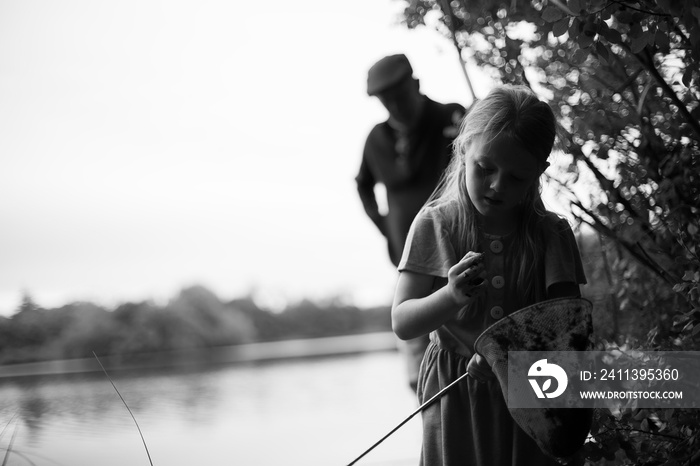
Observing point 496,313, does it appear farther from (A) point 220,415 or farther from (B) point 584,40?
(A) point 220,415

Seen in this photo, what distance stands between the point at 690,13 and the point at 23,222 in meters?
1.97

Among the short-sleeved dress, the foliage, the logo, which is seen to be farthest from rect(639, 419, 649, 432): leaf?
the logo

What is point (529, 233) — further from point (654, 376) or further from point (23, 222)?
point (23, 222)

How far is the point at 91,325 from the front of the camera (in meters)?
1.80

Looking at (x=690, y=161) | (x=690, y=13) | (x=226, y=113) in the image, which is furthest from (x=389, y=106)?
(x=690, y=13)

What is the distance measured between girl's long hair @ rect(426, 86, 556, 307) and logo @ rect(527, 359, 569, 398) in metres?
0.14

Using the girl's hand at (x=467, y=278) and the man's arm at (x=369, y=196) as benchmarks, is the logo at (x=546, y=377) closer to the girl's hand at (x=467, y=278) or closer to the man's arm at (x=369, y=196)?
the girl's hand at (x=467, y=278)

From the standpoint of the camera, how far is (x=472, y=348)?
3.68 ft

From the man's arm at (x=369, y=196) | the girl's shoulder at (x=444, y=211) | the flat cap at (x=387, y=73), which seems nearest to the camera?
the girl's shoulder at (x=444, y=211)

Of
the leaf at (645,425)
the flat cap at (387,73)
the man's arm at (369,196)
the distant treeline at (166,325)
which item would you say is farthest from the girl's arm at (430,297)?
the man's arm at (369,196)

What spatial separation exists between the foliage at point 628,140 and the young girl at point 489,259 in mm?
165

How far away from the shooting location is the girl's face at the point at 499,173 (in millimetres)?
1054

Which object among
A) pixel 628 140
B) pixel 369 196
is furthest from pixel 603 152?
pixel 369 196

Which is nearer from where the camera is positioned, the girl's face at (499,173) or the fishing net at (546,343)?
the fishing net at (546,343)
